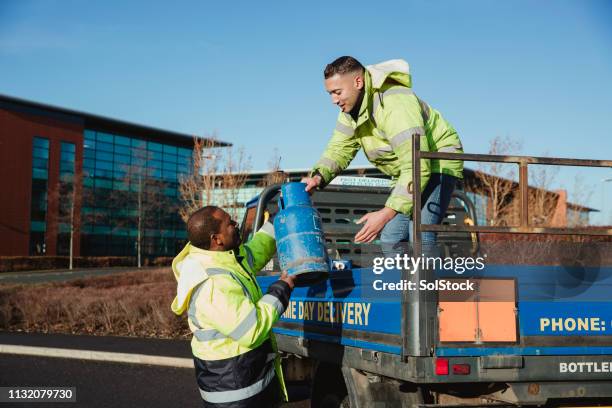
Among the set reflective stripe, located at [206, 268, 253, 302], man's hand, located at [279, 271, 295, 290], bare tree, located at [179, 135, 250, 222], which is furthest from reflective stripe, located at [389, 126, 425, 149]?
bare tree, located at [179, 135, 250, 222]

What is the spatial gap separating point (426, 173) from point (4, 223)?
A: 181 feet

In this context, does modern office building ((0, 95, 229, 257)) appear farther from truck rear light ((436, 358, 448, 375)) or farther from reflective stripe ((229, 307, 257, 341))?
truck rear light ((436, 358, 448, 375))

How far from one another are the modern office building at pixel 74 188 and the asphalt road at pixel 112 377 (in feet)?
136

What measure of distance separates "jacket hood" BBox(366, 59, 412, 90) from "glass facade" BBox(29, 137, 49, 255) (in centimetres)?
5524

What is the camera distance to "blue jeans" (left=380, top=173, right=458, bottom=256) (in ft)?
14.4

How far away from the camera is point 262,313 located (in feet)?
12.0

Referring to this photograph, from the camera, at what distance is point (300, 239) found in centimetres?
428

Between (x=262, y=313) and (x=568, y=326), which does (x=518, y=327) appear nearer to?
(x=568, y=326)

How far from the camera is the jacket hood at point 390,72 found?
4.36 meters

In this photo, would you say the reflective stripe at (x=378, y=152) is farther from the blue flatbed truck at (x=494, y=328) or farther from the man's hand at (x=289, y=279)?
the man's hand at (x=289, y=279)

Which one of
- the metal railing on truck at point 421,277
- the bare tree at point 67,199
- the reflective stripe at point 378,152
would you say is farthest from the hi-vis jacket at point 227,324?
the bare tree at point 67,199

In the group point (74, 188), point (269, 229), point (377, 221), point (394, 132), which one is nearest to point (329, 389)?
point (269, 229)

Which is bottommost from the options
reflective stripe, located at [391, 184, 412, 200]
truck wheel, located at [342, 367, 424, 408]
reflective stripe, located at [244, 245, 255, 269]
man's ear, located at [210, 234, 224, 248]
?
truck wheel, located at [342, 367, 424, 408]

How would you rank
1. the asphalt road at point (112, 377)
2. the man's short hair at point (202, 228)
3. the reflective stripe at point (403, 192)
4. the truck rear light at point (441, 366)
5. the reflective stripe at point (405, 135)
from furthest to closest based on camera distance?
the asphalt road at point (112, 377) < the reflective stripe at point (405, 135) < the reflective stripe at point (403, 192) < the man's short hair at point (202, 228) < the truck rear light at point (441, 366)
